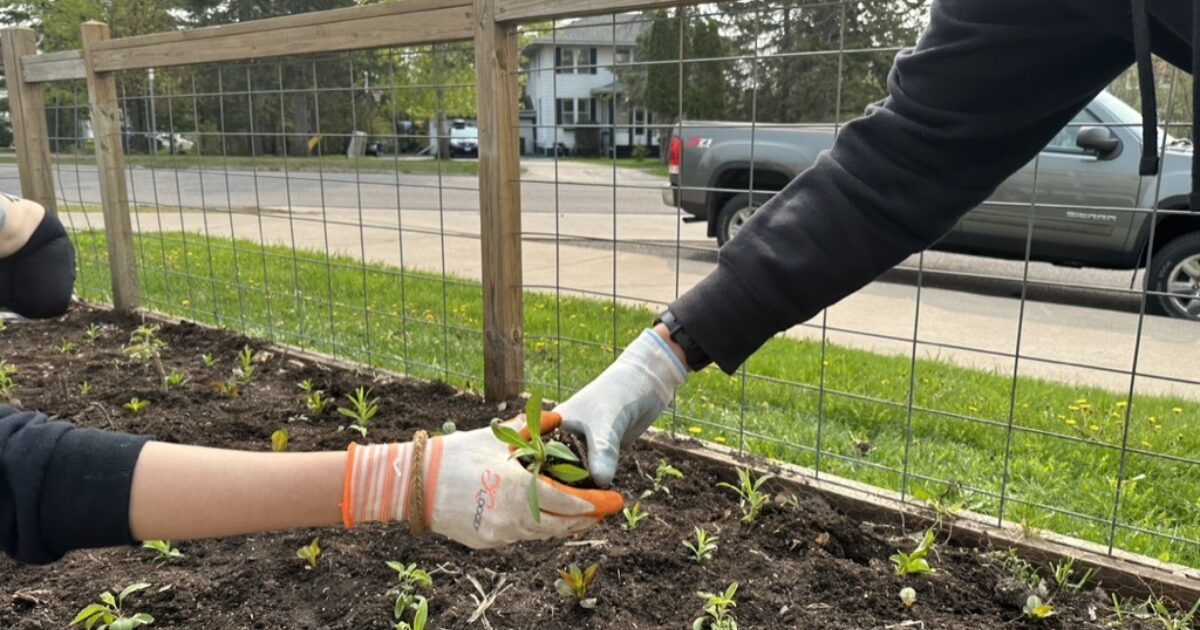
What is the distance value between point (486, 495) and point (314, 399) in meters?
2.17

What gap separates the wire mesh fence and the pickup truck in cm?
3

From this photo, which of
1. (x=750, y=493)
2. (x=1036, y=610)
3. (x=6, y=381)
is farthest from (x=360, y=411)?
(x=1036, y=610)

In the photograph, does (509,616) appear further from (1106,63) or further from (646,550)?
(1106,63)

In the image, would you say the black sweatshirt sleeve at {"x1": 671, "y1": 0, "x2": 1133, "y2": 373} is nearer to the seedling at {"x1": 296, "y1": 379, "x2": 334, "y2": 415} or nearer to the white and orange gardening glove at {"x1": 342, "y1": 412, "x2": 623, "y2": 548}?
the white and orange gardening glove at {"x1": 342, "y1": 412, "x2": 623, "y2": 548}

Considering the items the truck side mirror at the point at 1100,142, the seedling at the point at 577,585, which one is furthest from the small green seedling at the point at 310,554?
the truck side mirror at the point at 1100,142

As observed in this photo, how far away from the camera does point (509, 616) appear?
6.49ft

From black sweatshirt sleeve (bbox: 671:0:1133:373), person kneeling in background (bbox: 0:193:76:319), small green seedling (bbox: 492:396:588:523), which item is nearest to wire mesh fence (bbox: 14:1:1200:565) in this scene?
black sweatshirt sleeve (bbox: 671:0:1133:373)

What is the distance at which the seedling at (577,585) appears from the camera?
1994 mm

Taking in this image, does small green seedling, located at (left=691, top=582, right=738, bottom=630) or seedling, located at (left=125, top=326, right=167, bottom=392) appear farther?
seedling, located at (left=125, top=326, right=167, bottom=392)

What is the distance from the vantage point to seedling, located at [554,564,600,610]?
1994 millimetres

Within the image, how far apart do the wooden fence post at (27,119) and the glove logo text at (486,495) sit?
16.8ft

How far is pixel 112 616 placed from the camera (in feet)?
6.41

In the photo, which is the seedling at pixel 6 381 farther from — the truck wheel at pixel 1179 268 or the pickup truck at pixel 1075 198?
the truck wheel at pixel 1179 268

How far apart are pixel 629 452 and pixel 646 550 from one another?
62 centimetres
